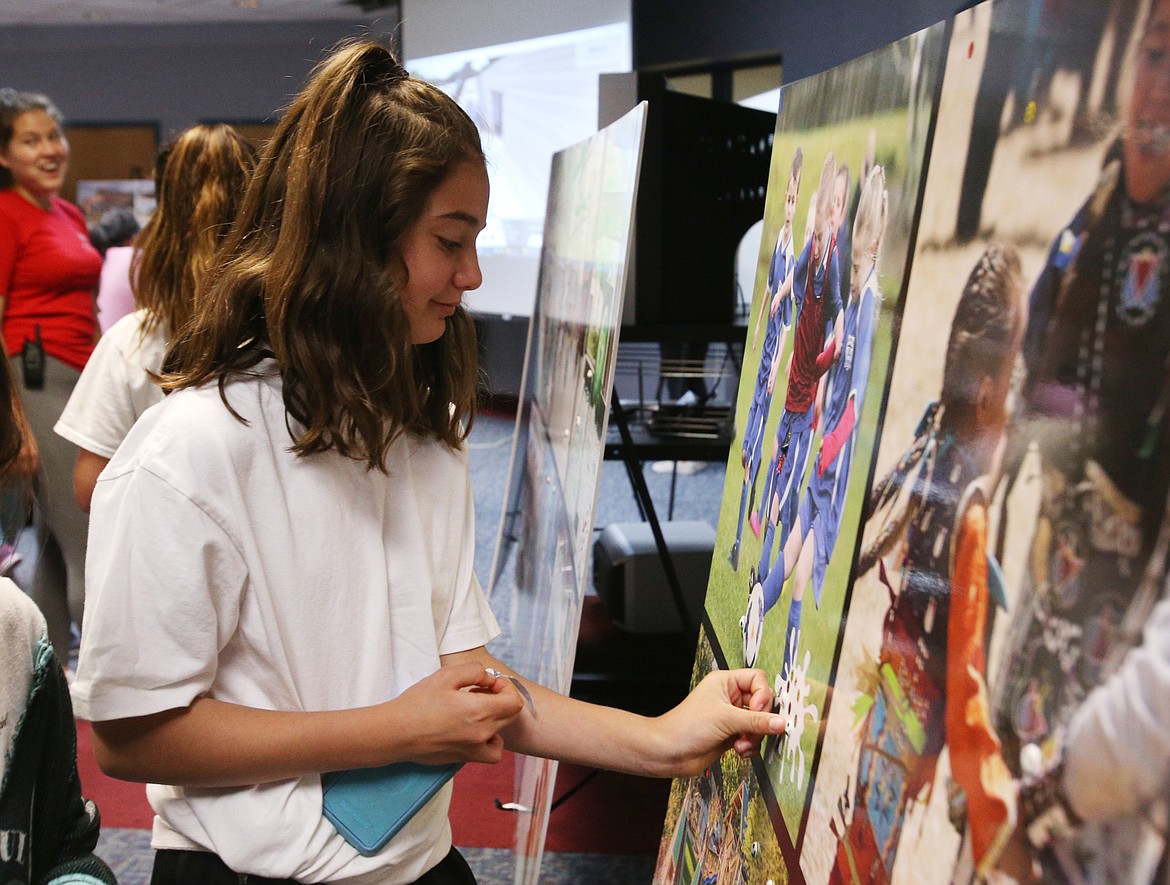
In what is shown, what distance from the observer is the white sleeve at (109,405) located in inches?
74.7

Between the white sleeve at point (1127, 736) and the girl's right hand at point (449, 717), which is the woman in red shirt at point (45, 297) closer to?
the girl's right hand at point (449, 717)

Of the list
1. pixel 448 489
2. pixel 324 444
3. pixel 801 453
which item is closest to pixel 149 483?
pixel 324 444

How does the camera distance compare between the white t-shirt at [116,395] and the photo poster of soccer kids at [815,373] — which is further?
the white t-shirt at [116,395]

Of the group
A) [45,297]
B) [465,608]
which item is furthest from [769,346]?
[45,297]

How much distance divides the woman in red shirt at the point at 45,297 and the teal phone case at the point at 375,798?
2.14 meters

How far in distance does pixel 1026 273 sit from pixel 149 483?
636 mm

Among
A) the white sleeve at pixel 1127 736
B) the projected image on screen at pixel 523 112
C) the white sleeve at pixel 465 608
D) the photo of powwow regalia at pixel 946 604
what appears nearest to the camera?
the white sleeve at pixel 1127 736

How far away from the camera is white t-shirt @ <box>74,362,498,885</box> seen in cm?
81

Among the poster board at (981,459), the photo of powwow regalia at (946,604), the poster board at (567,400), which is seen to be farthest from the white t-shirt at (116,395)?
the photo of powwow regalia at (946,604)

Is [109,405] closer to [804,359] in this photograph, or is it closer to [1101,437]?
[804,359]

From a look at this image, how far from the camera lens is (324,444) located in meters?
0.90

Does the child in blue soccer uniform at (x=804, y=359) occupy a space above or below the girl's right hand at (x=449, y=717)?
above

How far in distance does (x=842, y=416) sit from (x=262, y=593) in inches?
19.1

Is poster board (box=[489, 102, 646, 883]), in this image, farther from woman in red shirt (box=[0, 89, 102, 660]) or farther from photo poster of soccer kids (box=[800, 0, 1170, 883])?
woman in red shirt (box=[0, 89, 102, 660])
